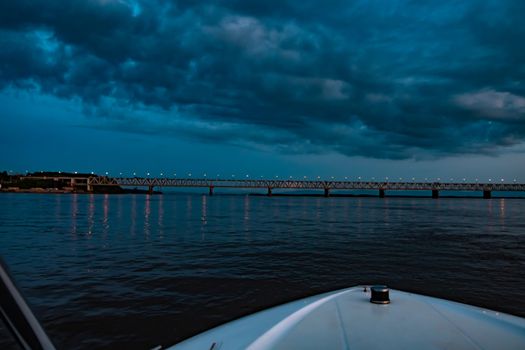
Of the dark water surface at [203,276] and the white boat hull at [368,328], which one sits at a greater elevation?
the white boat hull at [368,328]

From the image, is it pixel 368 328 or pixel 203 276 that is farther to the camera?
pixel 203 276

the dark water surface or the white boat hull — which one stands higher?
the white boat hull

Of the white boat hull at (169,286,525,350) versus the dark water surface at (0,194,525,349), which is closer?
the white boat hull at (169,286,525,350)

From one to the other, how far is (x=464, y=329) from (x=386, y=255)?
43.1 ft

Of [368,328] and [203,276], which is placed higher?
[368,328]

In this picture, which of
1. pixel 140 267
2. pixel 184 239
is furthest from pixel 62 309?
pixel 184 239

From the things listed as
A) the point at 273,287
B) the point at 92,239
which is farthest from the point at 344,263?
the point at 92,239

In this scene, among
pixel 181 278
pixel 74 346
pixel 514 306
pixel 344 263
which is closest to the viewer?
pixel 74 346

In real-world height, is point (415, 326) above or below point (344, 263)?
above

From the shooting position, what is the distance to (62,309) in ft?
26.9

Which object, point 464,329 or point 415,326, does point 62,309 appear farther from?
point 464,329

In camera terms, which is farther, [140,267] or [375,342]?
[140,267]

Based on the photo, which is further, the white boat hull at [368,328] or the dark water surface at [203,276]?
the dark water surface at [203,276]

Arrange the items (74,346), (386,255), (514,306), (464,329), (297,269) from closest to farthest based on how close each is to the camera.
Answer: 1. (464,329)
2. (74,346)
3. (514,306)
4. (297,269)
5. (386,255)
